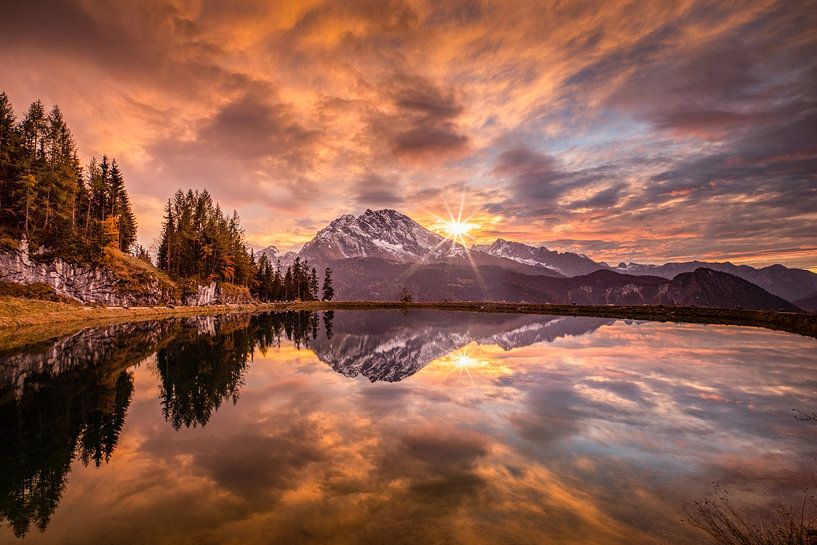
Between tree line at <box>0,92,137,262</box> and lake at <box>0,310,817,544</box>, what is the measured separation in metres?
59.7

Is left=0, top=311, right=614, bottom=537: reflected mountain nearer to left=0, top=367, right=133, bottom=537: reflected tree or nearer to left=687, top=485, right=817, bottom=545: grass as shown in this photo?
left=0, top=367, right=133, bottom=537: reflected tree

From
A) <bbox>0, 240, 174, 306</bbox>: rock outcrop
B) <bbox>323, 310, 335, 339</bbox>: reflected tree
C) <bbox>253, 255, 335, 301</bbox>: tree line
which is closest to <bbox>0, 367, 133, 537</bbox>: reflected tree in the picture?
<bbox>323, 310, 335, 339</bbox>: reflected tree

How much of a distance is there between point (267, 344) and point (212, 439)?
29087 millimetres

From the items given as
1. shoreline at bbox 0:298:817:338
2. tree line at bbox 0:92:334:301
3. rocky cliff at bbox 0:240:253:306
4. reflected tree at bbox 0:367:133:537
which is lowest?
reflected tree at bbox 0:367:133:537

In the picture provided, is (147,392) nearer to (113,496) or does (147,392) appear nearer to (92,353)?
(113,496)

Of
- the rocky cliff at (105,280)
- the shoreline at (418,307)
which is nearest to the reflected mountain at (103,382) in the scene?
the shoreline at (418,307)

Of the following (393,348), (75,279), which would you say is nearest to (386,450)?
(393,348)

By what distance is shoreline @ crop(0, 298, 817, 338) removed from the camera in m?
53.9

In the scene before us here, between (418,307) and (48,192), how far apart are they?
4383 inches

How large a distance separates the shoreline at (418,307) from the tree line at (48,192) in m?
16.0

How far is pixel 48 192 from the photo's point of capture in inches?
2985

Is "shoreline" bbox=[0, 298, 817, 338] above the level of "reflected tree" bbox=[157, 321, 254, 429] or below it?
above

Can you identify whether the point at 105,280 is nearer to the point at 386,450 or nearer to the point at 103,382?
the point at 103,382

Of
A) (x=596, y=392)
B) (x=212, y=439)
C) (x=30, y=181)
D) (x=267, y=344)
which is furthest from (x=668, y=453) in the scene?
(x=30, y=181)
